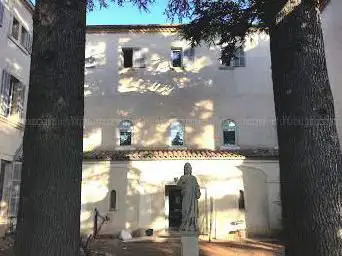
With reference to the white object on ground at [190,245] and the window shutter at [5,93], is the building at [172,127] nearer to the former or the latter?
the window shutter at [5,93]

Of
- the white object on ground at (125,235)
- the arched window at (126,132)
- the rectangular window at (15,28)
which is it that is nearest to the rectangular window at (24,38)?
the rectangular window at (15,28)

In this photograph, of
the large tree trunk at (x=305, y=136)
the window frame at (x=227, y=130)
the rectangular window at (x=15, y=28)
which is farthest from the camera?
the window frame at (x=227, y=130)

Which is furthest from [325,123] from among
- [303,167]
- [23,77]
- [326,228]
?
[23,77]

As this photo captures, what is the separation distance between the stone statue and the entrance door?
9490 mm

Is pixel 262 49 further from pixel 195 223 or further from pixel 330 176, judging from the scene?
pixel 330 176

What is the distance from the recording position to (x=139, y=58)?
25844mm

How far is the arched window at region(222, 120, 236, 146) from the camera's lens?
969 inches

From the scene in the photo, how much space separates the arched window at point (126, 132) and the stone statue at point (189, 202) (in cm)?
1186

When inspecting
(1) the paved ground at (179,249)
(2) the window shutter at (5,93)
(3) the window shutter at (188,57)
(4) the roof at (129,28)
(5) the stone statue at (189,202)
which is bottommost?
(1) the paved ground at (179,249)

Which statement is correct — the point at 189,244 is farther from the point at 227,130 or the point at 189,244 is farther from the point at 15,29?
the point at 227,130

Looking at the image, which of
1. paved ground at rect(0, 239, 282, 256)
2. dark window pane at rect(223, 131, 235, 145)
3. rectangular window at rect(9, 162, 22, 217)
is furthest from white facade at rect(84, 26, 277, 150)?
paved ground at rect(0, 239, 282, 256)

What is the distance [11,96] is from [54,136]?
16.0 meters

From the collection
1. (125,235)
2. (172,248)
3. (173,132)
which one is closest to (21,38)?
(173,132)

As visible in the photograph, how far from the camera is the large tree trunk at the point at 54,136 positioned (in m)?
4.23
